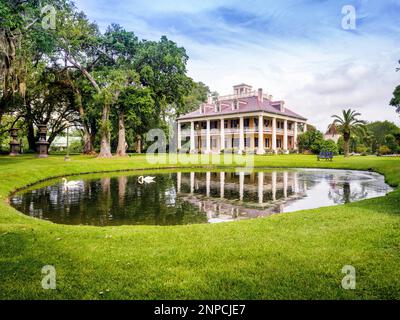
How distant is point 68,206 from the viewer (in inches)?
467

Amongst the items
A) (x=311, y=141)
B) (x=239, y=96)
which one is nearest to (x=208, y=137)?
(x=239, y=96)

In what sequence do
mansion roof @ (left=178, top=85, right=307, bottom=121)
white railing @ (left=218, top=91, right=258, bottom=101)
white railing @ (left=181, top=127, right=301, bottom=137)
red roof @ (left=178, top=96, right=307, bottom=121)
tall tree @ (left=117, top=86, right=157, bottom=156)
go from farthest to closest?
1. white railing @ (left=218, top=91, right=258, bottom=101)
2. white railing @ (left=181, top=127, right=301, bottom=137)
3. mansion roof @ (left=178, top=85, right=307, bottom=121)
4. red roof @ (left=178, top=96, right=307, bottom=121)
5. tall tree @ (left=117, top=86, right=157, bottom=156)

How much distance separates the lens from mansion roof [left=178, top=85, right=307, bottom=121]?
175 feet

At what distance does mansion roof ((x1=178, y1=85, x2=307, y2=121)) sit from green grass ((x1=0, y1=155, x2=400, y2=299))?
45317 mm

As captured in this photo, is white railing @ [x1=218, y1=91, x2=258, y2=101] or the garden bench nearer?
the garden bench

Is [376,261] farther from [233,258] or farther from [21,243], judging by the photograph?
[21,243]

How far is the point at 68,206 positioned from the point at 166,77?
A: 30.9 meters

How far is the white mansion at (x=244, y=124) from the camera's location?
53.2m

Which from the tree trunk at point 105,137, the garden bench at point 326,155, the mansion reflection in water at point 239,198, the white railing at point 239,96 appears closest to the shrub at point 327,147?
the white railing at point 239,96

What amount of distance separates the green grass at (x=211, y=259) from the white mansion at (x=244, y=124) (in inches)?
1757

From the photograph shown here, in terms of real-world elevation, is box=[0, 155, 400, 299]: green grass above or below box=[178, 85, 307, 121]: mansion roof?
below

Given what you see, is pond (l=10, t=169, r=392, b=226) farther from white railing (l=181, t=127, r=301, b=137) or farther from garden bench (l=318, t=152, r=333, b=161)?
white railing (l=181, t=127, r=301, b=137)

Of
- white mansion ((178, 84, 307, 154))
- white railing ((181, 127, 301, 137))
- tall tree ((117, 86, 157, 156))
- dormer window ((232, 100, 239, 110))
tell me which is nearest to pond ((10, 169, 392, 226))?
tall tree ((117, 86, 157, 156))
